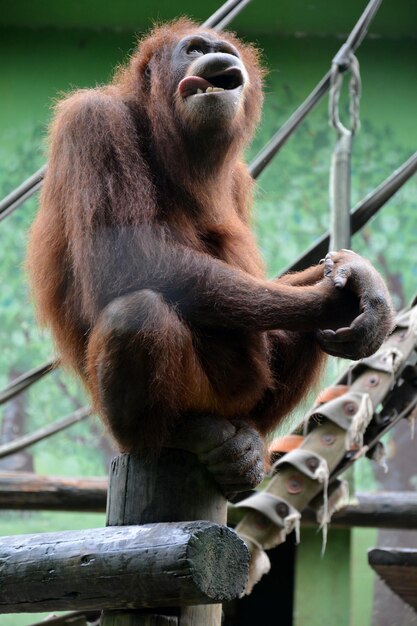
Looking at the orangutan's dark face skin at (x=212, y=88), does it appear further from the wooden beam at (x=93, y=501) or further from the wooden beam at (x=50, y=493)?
the wooden beam at (x=50, y=493)

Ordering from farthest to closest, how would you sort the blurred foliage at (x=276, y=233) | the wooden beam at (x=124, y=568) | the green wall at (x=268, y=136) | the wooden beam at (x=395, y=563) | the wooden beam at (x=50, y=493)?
1. the green wall at (x=268, y=136)
2. the blurred foliage at (x=276, y=233)
3. the wooden beam at (x=50, y=493)
4. the wooden beam at (x=395, y=563)
5. the wooden beam at (x=124, y=568)

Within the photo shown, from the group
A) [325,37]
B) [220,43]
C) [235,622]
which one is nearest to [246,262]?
[220,43]

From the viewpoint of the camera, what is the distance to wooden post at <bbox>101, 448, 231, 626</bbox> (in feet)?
8.89

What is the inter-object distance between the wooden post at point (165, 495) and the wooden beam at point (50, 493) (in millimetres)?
2520

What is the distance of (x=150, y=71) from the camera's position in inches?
Answer: 125

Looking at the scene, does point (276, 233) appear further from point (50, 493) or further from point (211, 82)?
point (211, 82)

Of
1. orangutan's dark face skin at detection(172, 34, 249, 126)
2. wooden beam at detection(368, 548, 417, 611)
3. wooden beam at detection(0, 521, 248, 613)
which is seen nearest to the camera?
wooden beam at detection(0, 521, 248, 613)

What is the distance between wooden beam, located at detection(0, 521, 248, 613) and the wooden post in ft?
0.37

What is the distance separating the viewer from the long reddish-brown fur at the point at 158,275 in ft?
8.79

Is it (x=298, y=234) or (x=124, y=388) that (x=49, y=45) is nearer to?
(x=298, y=234)

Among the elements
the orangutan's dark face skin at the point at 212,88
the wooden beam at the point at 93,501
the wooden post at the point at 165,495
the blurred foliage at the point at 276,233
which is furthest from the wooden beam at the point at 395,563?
the blurred foliage at the point at 276,233

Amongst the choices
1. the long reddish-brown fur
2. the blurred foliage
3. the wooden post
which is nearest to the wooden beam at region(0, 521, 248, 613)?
the wooden post

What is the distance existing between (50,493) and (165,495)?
106 inches

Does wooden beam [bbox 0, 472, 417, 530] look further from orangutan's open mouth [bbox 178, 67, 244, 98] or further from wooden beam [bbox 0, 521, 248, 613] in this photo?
orangutan's open mouth [bbox 178, 67, 244, 98]
